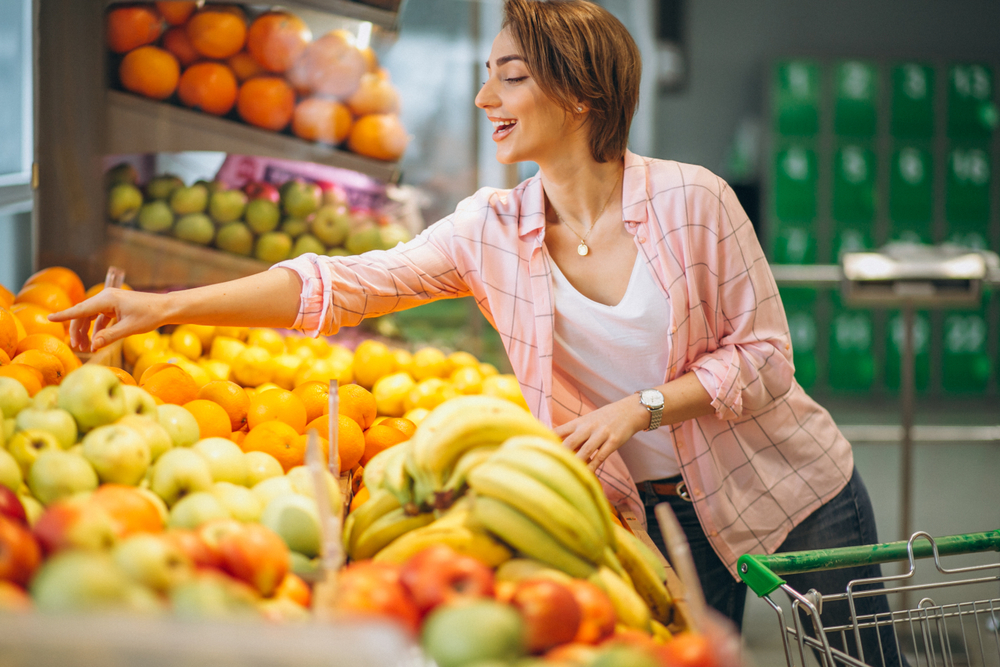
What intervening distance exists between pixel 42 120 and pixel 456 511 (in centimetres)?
171

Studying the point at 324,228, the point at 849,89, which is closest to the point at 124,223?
the point at 324,228

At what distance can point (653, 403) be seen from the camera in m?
1.29

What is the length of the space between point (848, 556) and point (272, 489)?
2.69ft

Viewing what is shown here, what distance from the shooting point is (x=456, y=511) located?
90 centimetres

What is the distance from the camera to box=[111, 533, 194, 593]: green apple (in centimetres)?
64

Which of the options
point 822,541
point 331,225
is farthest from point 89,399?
point 331,225

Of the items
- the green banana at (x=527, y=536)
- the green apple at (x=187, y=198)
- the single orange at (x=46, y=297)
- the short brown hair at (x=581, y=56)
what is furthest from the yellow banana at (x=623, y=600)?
the green apple at (x=187, y=198)

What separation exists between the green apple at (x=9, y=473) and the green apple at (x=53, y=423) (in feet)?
0.19

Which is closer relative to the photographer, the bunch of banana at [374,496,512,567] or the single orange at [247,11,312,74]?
the bunch of banana at [374,496,512,567]

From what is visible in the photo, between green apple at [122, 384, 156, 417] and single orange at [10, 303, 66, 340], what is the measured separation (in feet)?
2.27

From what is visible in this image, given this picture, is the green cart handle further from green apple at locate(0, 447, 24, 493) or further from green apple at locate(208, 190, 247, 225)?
green apple at locate(208, 190, 247, 225)

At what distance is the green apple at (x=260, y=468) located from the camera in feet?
3.42

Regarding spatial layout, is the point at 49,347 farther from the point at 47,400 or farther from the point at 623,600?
the point at 623,600

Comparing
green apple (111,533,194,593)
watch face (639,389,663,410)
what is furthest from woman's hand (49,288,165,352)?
watch face (639,389,663,410)
